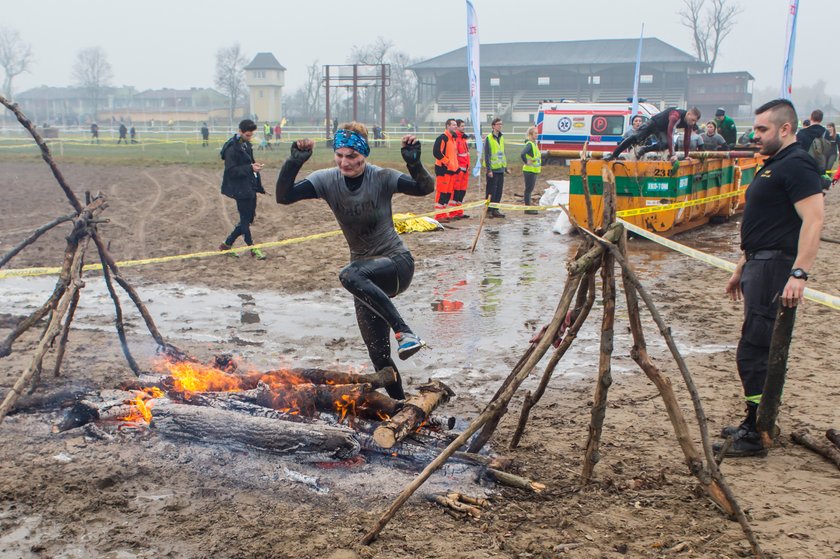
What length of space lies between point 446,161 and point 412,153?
10.8 meters

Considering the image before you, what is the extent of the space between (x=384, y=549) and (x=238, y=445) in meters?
1.45

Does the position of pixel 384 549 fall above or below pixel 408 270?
below

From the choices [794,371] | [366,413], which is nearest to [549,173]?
[794,371]

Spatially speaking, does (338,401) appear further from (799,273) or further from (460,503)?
(799,273)

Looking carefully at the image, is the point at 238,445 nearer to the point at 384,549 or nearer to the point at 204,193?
the point at 384,549

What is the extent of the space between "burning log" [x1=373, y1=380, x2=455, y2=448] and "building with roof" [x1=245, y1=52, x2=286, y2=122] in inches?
3868

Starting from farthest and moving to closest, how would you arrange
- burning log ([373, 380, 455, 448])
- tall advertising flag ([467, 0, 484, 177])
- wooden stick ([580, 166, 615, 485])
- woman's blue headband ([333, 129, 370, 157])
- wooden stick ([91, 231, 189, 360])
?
tall advertising flag ([467, 0, 484, 177])
wooden stick ([91, 231, 189, 360])
woman's blue headband ([333, 129, 370, 157])
burning log ([373, 380, 455, 448])
wooden stick ([580, 166, 615, 485])

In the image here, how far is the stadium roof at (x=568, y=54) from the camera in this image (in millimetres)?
75125

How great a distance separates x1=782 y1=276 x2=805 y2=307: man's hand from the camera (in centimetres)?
448

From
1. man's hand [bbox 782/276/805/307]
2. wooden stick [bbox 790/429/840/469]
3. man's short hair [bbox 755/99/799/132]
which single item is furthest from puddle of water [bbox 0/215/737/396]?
man's short hair [bbox 755/99/799/132]

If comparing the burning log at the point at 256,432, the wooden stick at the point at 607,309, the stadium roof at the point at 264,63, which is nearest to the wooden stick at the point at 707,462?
the wooden stick at the point at 607,309

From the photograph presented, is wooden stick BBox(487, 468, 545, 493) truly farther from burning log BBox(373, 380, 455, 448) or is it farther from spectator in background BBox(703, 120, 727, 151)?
spectator in background BBox(703, 120, 727, 151)

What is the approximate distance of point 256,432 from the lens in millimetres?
4711

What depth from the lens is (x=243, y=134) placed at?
1166 cm
